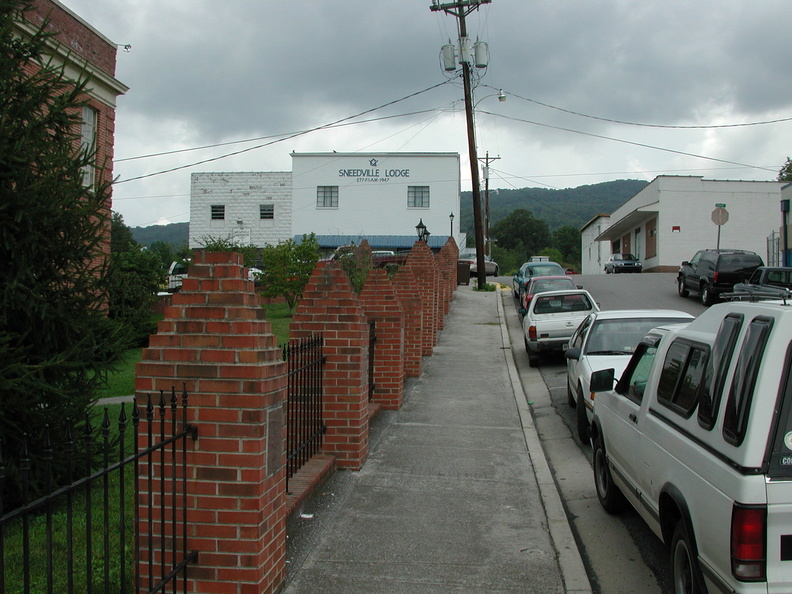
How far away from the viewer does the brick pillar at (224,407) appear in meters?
3.87

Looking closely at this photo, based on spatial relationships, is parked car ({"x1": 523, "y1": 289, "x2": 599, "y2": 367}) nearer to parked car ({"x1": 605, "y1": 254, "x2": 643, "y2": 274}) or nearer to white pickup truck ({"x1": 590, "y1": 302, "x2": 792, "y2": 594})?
white pickup truck ({"x1": 590, "y1": 302, "x2": 792, "y2": 594})

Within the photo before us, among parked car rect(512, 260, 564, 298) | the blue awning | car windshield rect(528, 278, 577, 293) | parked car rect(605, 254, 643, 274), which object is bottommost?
car windshield rect(528, 278, 577, 293)

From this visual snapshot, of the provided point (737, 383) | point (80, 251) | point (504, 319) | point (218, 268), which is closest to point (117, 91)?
point (504, 319)

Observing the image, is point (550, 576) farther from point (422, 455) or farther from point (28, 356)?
point (28, 356)

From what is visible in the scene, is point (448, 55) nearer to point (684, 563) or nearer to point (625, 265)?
point (625, 265)

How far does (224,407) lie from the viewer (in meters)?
3.88

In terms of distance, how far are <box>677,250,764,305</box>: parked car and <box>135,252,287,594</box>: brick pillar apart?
20614 mm

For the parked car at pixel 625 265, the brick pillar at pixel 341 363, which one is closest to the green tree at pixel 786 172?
the parked car at pixel 625 265

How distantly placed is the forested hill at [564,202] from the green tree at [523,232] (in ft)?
12.1

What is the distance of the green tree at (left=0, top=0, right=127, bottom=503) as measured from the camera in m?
4.90

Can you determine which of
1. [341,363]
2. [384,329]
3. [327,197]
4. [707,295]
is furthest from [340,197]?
[341,363]

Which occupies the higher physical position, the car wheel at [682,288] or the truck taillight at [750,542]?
the car wheel at [682,288]

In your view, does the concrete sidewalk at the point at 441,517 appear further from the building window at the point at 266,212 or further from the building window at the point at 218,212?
the building window at the point at 218,212

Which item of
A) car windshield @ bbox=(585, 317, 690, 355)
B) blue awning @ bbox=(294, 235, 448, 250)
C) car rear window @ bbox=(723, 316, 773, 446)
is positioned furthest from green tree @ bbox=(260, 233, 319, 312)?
blue awning @ bbox=(294, 235, 448, 250)
